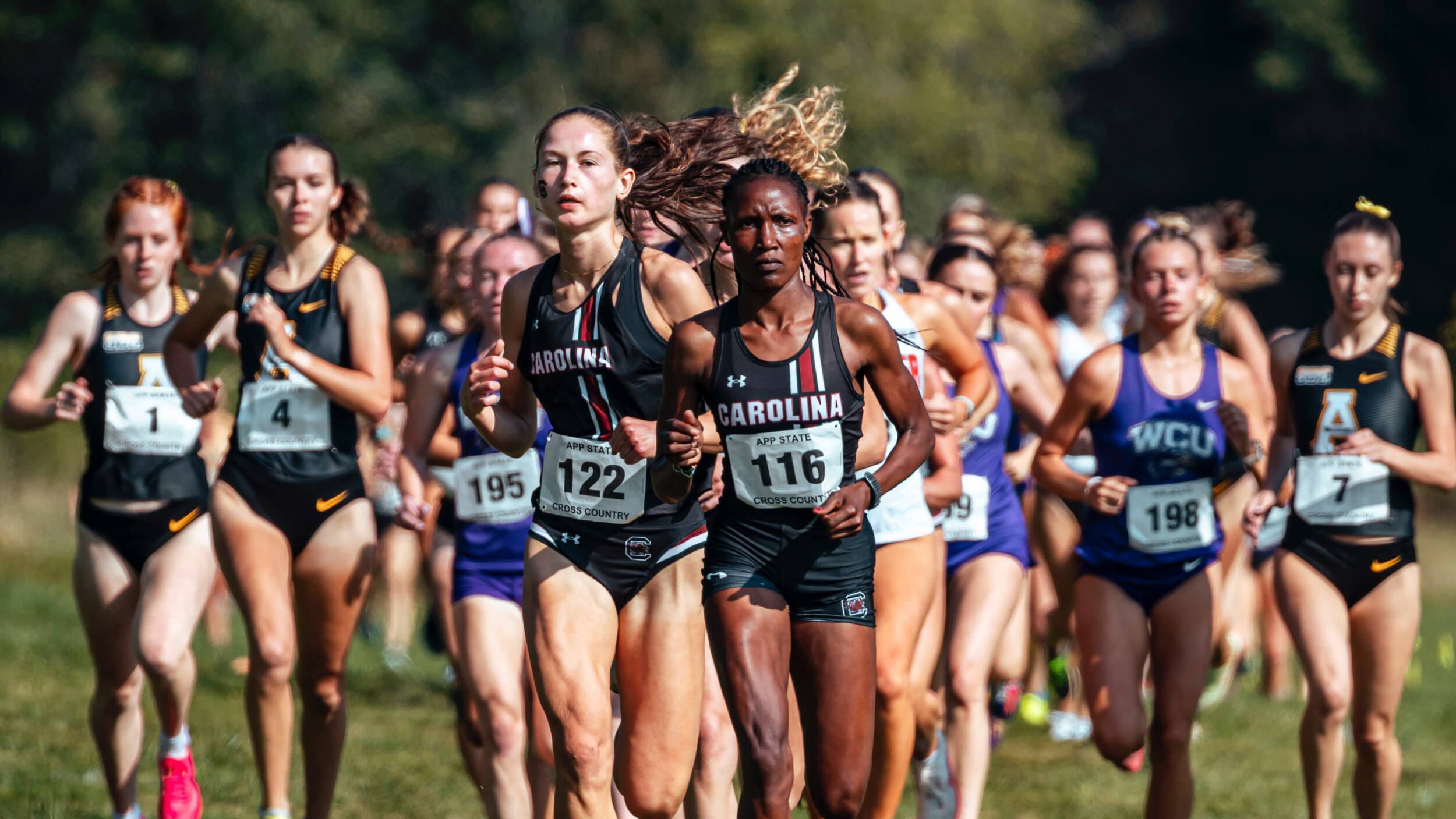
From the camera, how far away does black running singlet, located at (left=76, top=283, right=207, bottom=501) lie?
666 cm

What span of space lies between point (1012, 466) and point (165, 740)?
12.5ft

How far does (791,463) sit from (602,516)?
608 millimetres

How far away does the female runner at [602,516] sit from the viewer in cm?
480

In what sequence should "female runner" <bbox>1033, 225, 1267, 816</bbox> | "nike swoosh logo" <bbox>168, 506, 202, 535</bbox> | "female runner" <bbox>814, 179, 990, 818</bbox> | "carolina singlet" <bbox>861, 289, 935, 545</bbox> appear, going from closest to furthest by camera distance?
"female runner" <bbox>814, 179, 990, 818</bbox> → "carolina singlet" <bbox>861, 289, 935, 545</bbox> → "female runner" <bbox>1033, 225, 1267, 816</bbox> → "nike swoosh logo" <bbox>168, 506, 202, 535</bbox>

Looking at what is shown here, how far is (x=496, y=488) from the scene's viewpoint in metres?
6.35

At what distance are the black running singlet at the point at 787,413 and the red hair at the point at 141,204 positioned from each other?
3.08 meters

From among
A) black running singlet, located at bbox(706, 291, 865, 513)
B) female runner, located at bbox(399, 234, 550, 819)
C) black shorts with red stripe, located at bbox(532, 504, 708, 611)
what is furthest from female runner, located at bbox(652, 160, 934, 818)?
female runner, located at bbox(399, 234, 550, 819)

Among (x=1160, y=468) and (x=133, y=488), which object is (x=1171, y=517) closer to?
(x=1160, y=468)

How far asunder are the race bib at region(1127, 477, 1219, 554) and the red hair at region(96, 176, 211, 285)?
3653 mm

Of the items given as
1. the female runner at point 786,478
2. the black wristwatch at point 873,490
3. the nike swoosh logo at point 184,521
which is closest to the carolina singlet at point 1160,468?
the female runner at point 786,478

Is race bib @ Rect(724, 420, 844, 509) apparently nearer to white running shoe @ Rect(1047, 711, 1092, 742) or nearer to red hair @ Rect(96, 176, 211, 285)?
red hair @ Rect(96, 176, 211, 285)

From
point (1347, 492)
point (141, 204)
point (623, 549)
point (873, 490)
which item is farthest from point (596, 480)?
point (1347, 492)

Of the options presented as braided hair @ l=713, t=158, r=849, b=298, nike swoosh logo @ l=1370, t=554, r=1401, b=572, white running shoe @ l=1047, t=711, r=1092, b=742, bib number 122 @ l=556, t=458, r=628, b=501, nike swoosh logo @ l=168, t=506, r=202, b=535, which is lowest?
white running shoe @ l=1047, t=711, r=1092, b=742

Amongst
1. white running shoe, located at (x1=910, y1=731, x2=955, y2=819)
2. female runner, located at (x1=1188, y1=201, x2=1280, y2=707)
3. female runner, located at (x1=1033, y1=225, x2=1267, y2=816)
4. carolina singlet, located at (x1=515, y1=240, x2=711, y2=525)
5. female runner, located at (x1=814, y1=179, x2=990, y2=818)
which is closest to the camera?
carolina singlet, located at (x1=515, y1=240, x2=711, y2=525)
